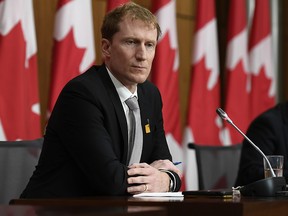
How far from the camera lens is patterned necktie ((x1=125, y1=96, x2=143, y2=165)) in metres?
3.09

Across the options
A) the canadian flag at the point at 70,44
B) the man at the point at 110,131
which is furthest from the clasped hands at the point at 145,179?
the canadian flag at the point at 70,44

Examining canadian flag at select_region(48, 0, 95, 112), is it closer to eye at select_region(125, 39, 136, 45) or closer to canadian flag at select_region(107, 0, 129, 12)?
canadian flag at select_region(107, 0, 129, 12)

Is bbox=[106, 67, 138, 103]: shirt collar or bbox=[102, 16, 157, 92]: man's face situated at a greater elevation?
bbox=[102, 16, 157, 92]: man's face

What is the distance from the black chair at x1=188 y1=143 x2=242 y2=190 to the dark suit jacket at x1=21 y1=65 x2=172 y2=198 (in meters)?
0.95

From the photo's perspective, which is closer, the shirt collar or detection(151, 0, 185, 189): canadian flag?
the shirt collar

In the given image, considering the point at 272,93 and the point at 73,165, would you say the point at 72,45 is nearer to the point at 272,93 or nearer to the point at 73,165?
the point at 73,165

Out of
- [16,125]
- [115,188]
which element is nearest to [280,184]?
[115,188]

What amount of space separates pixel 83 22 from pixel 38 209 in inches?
116

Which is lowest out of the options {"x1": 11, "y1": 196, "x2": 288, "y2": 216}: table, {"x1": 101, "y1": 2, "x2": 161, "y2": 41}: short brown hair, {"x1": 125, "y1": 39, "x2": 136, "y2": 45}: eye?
{"x1": 11, "y1": 196, "x2": 288, "y2": 216}: table

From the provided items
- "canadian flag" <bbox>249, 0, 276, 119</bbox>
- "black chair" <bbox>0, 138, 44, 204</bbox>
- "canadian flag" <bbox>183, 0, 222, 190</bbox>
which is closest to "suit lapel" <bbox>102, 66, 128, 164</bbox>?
"black chair" <bbox>0, 138, 44, 204</bbox>

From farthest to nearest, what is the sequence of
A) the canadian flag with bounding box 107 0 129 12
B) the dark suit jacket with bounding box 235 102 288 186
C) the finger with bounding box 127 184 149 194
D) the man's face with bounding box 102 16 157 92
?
the canadian flag with bounding box 107 0 129 12 → the dark suit jacket with bounding box 235 102 288 186 → the man's face with bounding box 102 16 157 92 → the finger with bounding box 127 184 149 194

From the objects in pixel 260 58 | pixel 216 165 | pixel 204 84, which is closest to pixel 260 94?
pixel 260 58

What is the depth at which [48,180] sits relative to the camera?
9.49 ft

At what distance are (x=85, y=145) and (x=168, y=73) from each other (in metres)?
2.62
